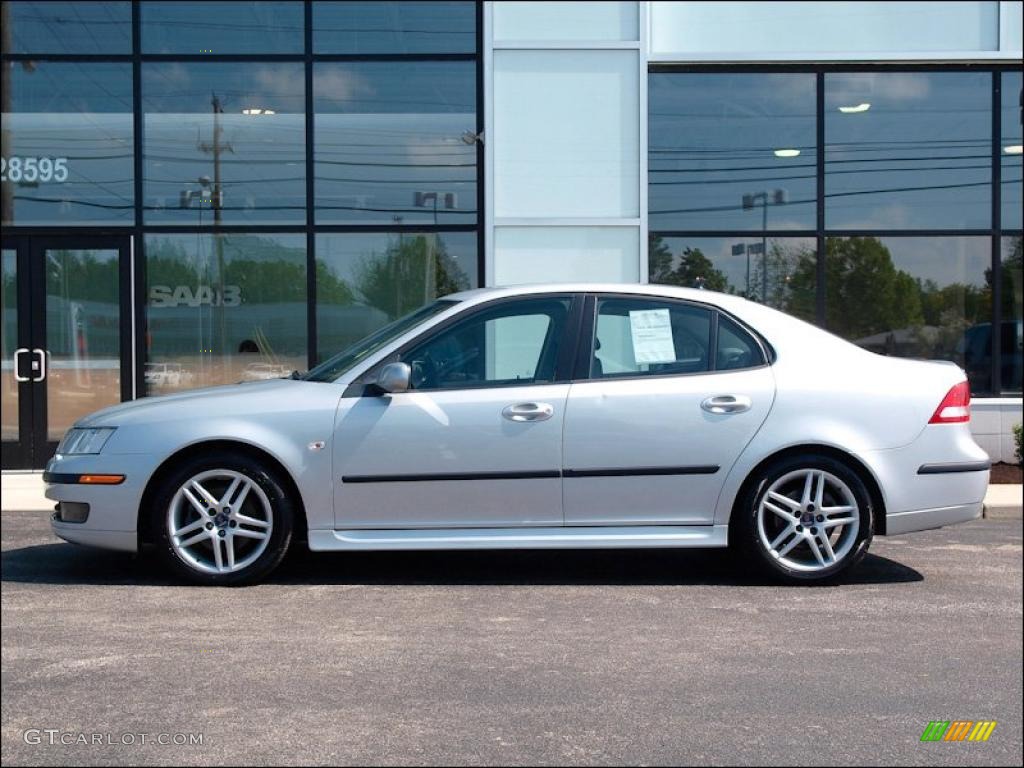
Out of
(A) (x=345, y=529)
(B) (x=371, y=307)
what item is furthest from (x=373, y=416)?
(B) (x=371, y=307)

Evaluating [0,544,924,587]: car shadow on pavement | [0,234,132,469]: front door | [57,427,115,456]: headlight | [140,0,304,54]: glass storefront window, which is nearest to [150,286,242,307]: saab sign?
[0,234,132,469]: front door

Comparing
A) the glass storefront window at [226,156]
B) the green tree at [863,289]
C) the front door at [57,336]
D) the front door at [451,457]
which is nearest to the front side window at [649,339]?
the front door at [451,457]

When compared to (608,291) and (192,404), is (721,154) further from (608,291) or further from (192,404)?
(192,404)

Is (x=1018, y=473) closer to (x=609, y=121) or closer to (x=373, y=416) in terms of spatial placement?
(x=609, y=121)

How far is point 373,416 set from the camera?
6.46m

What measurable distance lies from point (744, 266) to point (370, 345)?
19.5ft

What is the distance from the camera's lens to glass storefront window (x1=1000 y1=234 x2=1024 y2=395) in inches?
478

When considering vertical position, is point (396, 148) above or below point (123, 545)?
above

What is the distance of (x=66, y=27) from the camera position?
39.8 ft

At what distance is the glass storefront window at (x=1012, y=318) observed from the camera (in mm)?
12133

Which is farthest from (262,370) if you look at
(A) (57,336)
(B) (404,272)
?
(A) (57,336)

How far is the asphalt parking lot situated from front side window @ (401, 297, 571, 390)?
1055 mm

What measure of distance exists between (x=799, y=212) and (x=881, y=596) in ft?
21.0

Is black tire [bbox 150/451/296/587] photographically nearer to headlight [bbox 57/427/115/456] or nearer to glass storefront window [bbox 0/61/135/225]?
headlight [bbox 57/427/115/456]
